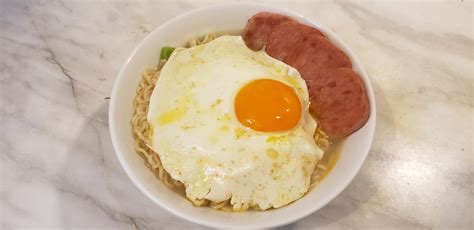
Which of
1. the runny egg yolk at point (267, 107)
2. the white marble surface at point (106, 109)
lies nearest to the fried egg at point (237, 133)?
the runny egg yolk at point (267, 107)

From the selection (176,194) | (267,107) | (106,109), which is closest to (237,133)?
(267,107)

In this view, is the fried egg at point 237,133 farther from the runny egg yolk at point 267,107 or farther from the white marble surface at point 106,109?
the white marble surface at point 106,109

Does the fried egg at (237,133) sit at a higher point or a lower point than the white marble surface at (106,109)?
higher

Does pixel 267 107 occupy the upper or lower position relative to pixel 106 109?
upper

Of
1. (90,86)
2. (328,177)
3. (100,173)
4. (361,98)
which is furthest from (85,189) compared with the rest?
(361,98)

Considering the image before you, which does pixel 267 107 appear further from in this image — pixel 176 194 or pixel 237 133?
pixel 176 194

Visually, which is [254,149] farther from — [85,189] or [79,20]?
[79,20]

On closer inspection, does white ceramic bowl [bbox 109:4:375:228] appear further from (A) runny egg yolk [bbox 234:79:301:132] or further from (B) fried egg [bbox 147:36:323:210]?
(A) runny egg yolk [bbox 234:79:301:132]
